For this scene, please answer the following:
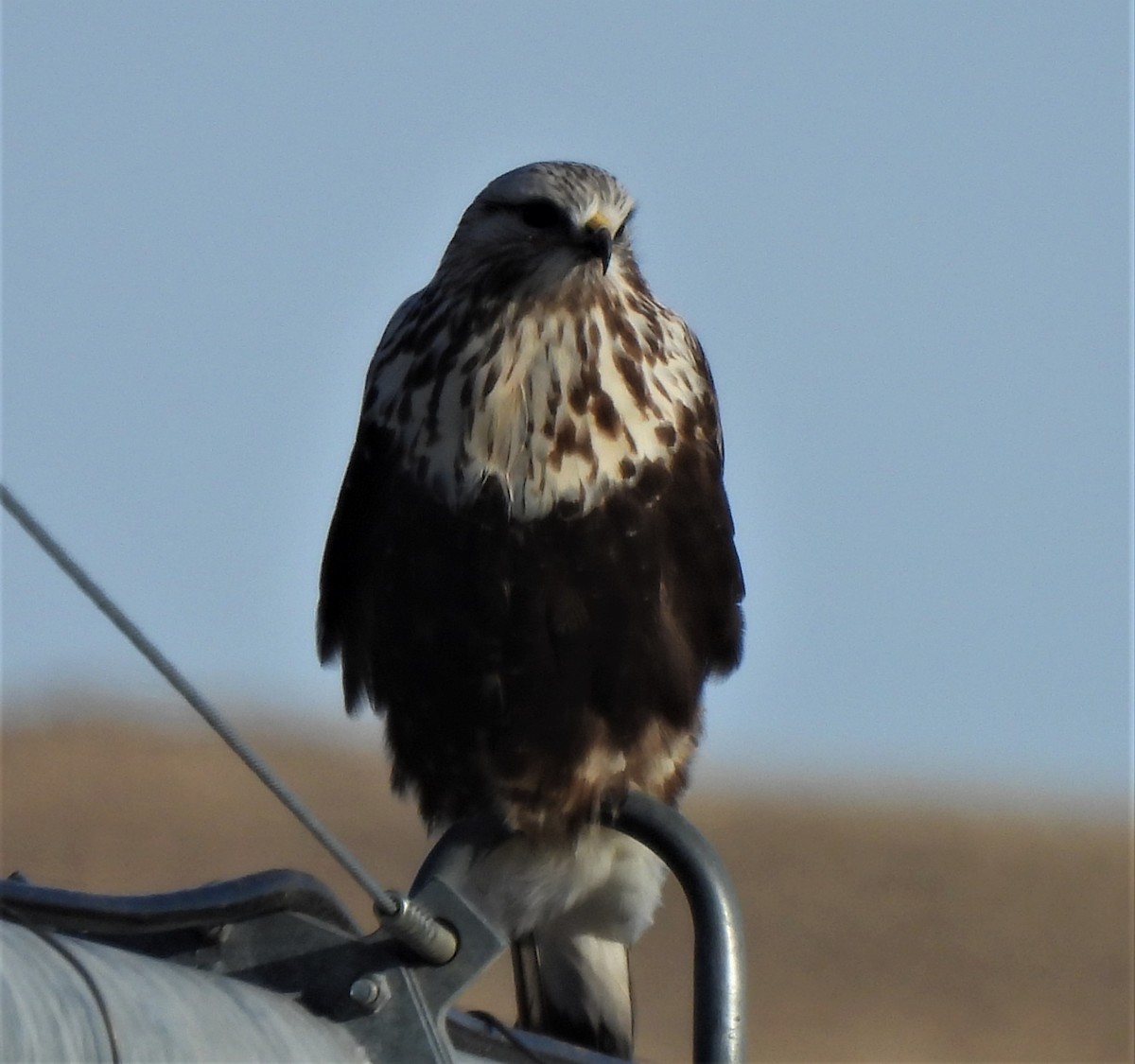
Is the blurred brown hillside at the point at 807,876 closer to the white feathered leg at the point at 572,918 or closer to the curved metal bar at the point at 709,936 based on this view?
the white feathered leg at the point at 572,918

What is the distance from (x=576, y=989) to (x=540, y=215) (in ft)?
5.40

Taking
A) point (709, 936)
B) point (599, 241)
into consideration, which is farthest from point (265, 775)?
point (599, 241)

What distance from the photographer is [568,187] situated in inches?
229

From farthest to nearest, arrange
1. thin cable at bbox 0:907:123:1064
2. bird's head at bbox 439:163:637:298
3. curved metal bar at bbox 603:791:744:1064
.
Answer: bird's head at bbox 439:163:637:298 → curved metal bar at bbox 603:791:744:1064 → thin cable at bbox 0:907:123:1064

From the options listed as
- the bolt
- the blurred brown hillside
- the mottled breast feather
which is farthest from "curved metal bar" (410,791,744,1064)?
the blurred brown hillside

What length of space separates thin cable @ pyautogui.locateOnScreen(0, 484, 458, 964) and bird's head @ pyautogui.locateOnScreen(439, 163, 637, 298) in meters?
2.83

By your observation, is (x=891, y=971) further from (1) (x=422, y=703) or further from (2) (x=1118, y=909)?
(1) (x=422, y=703)

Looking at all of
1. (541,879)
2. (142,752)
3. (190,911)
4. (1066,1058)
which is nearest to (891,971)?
(1066,1058)

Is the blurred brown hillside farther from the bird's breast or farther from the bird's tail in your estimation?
the bird's breast

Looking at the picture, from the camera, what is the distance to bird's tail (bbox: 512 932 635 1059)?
212 inches

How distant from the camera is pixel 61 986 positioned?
238cm

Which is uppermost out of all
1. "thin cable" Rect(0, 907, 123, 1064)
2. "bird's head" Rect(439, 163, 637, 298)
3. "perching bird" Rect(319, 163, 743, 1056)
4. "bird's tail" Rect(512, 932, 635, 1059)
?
"bird's head" Rect(439, 163, 637, 298)

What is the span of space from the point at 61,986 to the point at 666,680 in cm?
319

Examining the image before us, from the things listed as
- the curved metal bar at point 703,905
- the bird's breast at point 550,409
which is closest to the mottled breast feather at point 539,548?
the bird's breast at point 550,409
